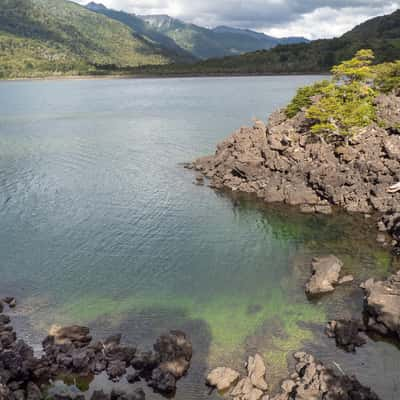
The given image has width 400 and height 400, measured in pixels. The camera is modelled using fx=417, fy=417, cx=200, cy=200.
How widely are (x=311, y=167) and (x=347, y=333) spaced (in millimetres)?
28437

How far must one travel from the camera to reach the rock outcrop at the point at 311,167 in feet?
156

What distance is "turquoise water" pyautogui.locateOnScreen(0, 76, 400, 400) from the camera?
2698cm

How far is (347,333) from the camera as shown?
25.8 metres

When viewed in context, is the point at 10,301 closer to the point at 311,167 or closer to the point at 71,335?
the point at 71,335

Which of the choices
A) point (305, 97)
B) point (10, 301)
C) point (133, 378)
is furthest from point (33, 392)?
point (305, 97)

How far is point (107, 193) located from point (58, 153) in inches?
1055

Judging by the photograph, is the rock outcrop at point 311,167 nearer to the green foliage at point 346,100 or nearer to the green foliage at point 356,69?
the green foliage at point 346,100

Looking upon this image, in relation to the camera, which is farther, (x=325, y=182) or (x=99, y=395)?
(x=325, y=182)

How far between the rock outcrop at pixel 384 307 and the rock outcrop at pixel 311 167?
17972mm

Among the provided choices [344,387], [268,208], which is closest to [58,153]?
[268,208]

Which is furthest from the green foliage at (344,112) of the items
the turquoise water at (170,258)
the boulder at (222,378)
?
the boulder at (222,378)

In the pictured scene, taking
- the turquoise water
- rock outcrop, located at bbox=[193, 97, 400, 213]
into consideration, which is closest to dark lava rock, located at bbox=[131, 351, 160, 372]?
the turquoise water

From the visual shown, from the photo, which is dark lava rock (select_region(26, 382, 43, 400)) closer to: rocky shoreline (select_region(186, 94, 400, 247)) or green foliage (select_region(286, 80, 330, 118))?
rocky shoreline (select_region(186, 94, 400, 247))

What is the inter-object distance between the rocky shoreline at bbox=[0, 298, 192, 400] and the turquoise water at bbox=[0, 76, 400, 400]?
3.87 ft
